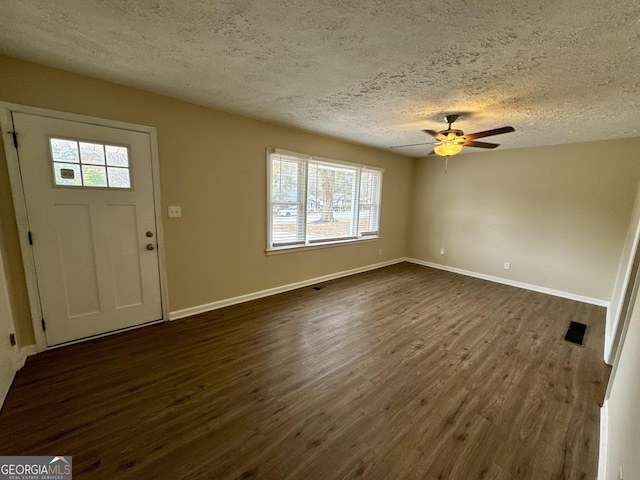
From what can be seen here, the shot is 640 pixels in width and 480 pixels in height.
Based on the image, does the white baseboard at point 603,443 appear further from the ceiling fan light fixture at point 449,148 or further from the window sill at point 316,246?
the window sill at point 316,246

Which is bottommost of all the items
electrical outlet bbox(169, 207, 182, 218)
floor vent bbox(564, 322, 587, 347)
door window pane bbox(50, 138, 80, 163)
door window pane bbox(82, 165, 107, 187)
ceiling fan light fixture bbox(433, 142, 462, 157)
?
floor vent bbox(564, 322, 587, 347)

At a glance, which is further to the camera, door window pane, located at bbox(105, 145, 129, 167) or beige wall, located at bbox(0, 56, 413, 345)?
door window pane, located at bbox(105, 145, 129, 167)

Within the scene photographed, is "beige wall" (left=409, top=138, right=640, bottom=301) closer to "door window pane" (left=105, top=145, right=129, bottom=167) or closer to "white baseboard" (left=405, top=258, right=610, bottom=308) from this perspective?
"white baseboard" (left=405, top=258, right=610, bottom=308)

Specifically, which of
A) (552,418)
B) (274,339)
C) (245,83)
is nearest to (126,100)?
(245,83)

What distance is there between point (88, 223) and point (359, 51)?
2731mm

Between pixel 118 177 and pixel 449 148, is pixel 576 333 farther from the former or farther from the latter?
pixel 118 177

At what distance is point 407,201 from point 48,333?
6069mm

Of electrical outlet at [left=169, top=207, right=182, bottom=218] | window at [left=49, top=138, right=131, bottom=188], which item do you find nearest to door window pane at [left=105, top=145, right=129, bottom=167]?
window at [left=49, top=138, right=131, bottom=188]

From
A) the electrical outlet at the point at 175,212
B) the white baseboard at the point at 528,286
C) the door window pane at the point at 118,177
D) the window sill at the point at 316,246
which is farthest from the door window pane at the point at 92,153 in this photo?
the white baseboard at the point at 528,286

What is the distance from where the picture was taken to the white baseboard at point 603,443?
1406 millimetres

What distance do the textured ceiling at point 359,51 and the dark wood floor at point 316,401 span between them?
7.86ft

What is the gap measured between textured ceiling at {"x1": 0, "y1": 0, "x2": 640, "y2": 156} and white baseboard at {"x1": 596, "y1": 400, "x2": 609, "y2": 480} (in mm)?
2326

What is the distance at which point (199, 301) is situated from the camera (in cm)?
319

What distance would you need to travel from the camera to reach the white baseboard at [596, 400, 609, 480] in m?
1.41
